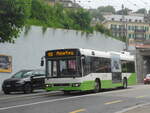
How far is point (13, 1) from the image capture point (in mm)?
24484

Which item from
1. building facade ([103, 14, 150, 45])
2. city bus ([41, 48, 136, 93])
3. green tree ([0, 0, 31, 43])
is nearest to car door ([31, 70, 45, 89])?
green tree ([0, 0, 31, 43])

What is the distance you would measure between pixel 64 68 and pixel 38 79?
17.0 ft

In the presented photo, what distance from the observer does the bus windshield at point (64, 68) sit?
2248 centimetres

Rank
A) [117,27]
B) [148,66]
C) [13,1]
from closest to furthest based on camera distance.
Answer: [13,1] < [148,66] < [117,27]

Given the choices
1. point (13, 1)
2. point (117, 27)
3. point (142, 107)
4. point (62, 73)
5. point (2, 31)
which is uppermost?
point (117, 27)

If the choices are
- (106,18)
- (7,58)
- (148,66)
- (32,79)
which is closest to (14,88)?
(32,79)

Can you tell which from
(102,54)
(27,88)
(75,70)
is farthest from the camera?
(27,88)

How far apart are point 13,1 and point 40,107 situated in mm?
9969

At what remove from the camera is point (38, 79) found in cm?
2748

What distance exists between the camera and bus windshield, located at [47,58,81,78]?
22.5 meters

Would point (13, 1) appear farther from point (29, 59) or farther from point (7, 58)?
point (29, 59)

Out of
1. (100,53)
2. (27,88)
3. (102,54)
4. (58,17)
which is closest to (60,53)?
(100,53)

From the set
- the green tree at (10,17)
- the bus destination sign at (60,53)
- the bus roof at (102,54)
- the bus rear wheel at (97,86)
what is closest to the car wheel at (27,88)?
the green tree at (10,17)

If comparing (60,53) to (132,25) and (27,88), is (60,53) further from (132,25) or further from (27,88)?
(132,25)
